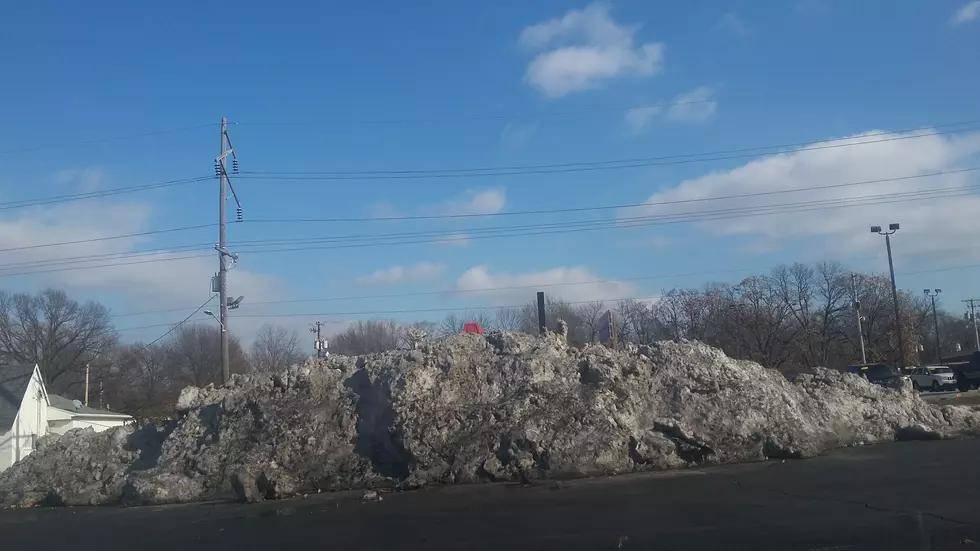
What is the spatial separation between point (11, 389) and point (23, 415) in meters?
1.18

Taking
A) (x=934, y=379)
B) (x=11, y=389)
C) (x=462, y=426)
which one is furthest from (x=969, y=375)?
(x=11, y=389)

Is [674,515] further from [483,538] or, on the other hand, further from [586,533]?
[483,538]

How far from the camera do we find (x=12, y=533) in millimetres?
13156

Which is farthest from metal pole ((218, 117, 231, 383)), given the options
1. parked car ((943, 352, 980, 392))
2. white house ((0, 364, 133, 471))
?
parked car ((943, 352, 980, 392))

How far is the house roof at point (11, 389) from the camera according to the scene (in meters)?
27.9

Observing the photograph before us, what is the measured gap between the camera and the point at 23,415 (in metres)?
29.8

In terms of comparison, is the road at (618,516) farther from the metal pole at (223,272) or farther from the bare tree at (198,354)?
the bare tree at (198,354)

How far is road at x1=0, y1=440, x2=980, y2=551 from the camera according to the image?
910 cm

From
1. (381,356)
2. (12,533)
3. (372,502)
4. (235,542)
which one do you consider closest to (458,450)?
(372,502)

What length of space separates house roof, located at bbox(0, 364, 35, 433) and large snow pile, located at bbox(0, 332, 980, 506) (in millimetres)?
10064

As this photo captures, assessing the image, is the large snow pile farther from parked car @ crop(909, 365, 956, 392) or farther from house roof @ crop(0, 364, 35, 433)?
parked car @ crop(909, 365, 956, 392)

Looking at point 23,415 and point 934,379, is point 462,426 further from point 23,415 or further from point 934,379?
point 934,379

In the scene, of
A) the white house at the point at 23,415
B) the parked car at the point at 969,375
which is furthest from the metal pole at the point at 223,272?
the parked car at the point at 969,375

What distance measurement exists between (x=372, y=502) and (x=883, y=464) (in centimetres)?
1009
